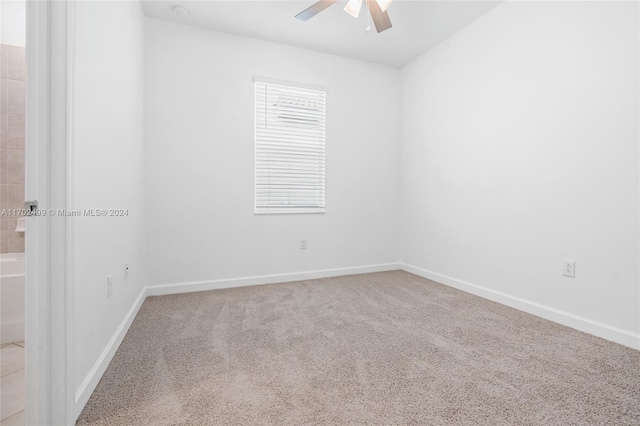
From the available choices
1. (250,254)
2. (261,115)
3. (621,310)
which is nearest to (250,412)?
(250,254)

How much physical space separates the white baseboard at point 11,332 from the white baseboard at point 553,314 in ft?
11.7

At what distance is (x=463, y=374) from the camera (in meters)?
1.53

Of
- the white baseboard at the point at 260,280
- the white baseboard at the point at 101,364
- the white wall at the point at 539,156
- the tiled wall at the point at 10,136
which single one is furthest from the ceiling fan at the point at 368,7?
the white baseboard at the point at 101,364

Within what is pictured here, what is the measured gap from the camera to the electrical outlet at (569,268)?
84.4 inches

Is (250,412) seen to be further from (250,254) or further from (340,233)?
(340,233)

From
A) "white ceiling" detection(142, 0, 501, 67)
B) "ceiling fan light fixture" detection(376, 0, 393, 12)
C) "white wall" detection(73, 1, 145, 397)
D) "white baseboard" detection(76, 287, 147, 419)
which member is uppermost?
"white ceiling" detection(142, 0, 501, 67)

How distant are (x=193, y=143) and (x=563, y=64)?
3.18 metres

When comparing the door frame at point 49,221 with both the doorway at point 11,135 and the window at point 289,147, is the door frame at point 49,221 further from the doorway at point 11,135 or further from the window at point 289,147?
the window at point 289,147

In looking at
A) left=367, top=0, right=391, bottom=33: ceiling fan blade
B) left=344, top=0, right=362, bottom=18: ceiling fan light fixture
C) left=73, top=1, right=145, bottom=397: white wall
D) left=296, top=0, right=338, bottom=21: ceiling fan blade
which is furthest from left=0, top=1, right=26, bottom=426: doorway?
left=367, top=0, right=391, bottom=33: ceiling fan blade

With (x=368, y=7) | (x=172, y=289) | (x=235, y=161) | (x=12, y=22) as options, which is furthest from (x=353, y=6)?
(x=172, y=289)

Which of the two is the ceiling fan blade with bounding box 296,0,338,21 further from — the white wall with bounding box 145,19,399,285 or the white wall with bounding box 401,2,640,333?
the white wall with bounding box 401,2,640,333

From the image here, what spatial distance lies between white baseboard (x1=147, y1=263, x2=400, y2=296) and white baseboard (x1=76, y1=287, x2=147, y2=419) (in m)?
0.58

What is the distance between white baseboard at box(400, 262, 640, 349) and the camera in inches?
73.5

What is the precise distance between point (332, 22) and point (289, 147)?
4.23ft
